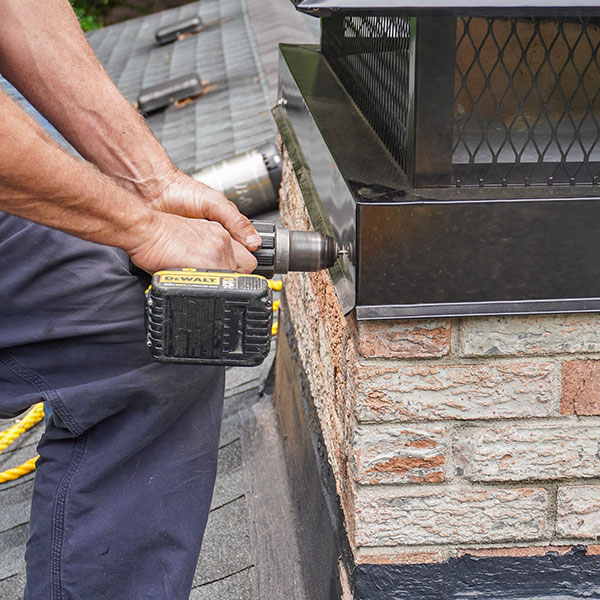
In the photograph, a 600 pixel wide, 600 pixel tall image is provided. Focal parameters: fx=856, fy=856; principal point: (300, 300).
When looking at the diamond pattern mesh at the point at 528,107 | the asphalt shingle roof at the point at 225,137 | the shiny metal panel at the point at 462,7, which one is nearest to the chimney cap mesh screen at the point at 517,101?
the diamond pattern mesh at the point at 528,107

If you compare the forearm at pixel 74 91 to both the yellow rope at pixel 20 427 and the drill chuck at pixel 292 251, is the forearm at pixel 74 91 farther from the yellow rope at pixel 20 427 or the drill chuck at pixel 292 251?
the yellow rope at pixel 20 427

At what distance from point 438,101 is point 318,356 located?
32.7 inches

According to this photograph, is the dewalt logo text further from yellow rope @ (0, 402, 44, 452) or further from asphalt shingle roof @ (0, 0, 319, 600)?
yellow rope @ (0, 402, 44, 452)

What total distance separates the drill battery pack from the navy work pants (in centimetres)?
26

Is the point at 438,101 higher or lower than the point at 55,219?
higher

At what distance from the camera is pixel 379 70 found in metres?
1.59

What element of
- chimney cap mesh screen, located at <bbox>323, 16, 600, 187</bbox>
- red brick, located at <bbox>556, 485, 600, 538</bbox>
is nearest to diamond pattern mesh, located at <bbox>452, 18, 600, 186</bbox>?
chimney cap mesh screen, located at <bbox>323, 16, 600, 187</bbox>

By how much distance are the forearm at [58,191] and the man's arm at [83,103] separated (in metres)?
0.28

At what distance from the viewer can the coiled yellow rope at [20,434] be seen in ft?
9.12

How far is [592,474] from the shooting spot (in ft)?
4.92

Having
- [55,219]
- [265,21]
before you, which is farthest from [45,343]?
[265,21]

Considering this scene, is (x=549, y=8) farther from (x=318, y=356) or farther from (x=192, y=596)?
(x=192, y=596)

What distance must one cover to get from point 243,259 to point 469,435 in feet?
1.72

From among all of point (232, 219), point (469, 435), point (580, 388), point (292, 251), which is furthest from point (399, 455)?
point (232, 219)
